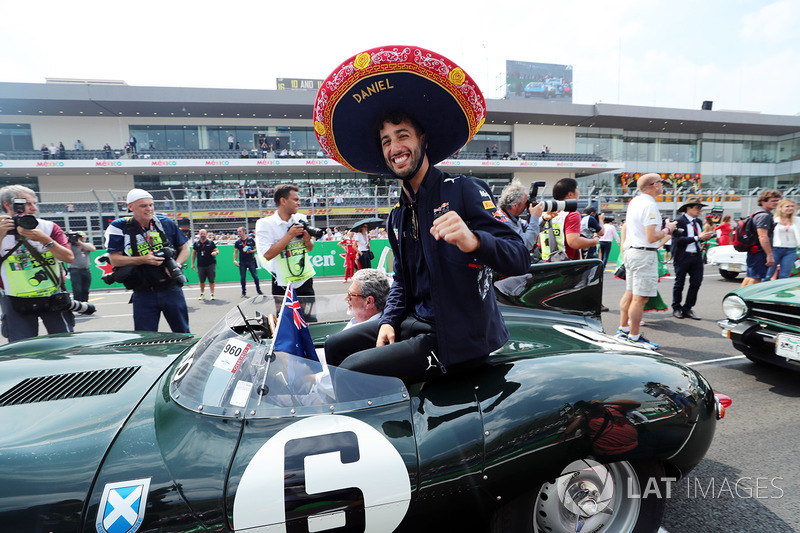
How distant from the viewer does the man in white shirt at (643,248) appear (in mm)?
4328

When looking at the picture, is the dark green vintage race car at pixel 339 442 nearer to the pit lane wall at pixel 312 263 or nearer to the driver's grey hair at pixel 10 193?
the driver's grey hair at pixel 10 193

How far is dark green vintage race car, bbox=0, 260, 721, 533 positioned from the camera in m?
1.19

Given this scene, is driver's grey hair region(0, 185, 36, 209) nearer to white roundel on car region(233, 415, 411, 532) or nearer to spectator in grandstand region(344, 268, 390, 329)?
spectator in grandstand region(344, 268, 390, 329)

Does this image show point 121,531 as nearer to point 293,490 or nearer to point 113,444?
point 113,444

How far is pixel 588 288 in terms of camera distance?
2.66 metres

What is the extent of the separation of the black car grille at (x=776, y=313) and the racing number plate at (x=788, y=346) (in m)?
0.13

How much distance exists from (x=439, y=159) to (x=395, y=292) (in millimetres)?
→ 714

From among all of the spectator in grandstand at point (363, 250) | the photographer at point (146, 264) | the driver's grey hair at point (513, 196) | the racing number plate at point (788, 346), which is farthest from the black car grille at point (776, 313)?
the spectator in grandstand at point (363, 250)

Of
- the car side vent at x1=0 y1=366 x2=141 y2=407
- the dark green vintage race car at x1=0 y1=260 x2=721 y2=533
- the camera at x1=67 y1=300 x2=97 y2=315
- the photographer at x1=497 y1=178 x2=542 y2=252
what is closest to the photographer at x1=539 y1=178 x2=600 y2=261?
the photographer at x1=497 y1=178 x2=542 y2=252

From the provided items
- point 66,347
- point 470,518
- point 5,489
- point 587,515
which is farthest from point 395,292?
point 66,347

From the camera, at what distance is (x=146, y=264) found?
11.5 feet

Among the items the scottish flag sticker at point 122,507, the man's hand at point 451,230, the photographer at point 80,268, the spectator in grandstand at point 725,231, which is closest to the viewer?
the scottish flag sticker at point 122,507

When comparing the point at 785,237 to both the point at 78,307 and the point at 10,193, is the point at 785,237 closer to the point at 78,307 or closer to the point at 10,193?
the point at 78,307

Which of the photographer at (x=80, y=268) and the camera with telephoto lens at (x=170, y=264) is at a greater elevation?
the camera with telephoto lens at (x=170, y=264)
